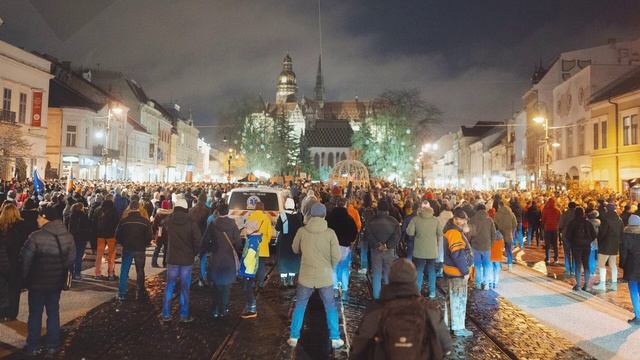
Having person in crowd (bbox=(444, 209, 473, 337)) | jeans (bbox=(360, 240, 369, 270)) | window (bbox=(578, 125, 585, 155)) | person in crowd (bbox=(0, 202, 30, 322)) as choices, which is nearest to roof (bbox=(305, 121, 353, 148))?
window (bbox=(578, 125, 585, 155))

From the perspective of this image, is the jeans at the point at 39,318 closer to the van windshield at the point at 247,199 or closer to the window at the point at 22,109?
the van windshield at the point at 247,199

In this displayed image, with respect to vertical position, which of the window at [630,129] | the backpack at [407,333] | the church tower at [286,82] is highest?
the church tower at [286,82]

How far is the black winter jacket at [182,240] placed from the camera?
8000 millimetres

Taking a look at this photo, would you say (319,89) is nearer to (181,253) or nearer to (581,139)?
(581,139)

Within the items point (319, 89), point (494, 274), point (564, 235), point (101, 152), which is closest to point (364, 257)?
point (494, 274)

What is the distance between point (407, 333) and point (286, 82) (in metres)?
158

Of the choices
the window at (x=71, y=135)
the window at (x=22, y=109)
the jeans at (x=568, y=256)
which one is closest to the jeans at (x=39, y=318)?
the jeans at (x=568, y=256)

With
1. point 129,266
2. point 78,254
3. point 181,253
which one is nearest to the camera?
point 181,253

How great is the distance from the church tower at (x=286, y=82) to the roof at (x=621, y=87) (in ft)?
411

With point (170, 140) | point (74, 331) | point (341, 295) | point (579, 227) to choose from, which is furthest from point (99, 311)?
point (170, 140)

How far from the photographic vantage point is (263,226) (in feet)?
30.4

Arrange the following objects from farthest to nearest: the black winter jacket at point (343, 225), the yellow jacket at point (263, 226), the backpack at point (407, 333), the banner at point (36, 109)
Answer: the banner at point (36, 109), the black winter jacket at point (343, 225), the yellow jacket at point (263, 226), the backpack at point (407, 333)

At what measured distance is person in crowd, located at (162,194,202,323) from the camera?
315 inches

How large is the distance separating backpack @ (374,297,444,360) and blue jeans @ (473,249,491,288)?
24.4 ft
